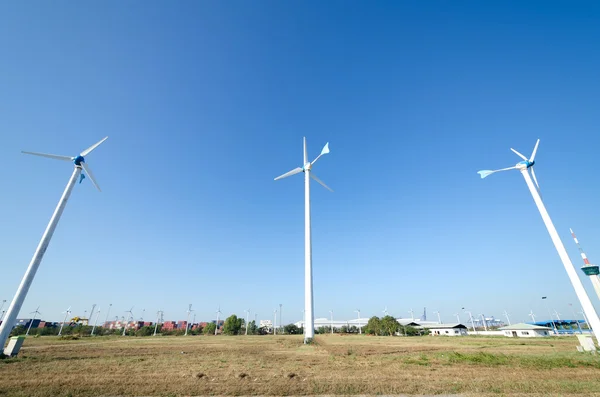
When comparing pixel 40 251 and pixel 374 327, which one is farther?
pixel 374 327

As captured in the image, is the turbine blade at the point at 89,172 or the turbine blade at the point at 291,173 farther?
the turbine blade at the point at 291,173

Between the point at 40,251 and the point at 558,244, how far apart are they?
6596 centimetres

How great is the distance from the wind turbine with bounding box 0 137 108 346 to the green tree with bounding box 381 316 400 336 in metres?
98.6

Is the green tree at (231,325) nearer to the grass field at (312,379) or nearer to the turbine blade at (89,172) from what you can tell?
the turbine blade at (89,172)

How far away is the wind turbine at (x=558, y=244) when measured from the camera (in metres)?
31.2

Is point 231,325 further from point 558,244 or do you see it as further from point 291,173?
point 558,244

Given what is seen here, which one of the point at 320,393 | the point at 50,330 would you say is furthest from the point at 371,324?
the point at 50,330

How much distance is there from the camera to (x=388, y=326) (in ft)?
317

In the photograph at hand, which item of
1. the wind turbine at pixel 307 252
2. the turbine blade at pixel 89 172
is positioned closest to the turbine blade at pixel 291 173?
the wind turbine at pixel 307 252

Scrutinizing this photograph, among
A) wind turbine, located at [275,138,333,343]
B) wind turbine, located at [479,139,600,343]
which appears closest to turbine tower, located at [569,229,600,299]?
wind turbine, located at [479,139,600,343]

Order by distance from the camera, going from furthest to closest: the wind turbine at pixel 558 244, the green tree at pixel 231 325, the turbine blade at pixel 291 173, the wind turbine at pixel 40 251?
the green tree at pixel 231 325 < the turbine blade at pixel 291 173 < the wind turbine at pixel 558 244 < the wind turbine at pixel 40 251

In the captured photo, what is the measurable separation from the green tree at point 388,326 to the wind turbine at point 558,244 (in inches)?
2803

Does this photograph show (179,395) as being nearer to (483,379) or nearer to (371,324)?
(483,379)

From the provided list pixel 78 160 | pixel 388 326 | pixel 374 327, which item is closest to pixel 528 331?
pixel 388 326
